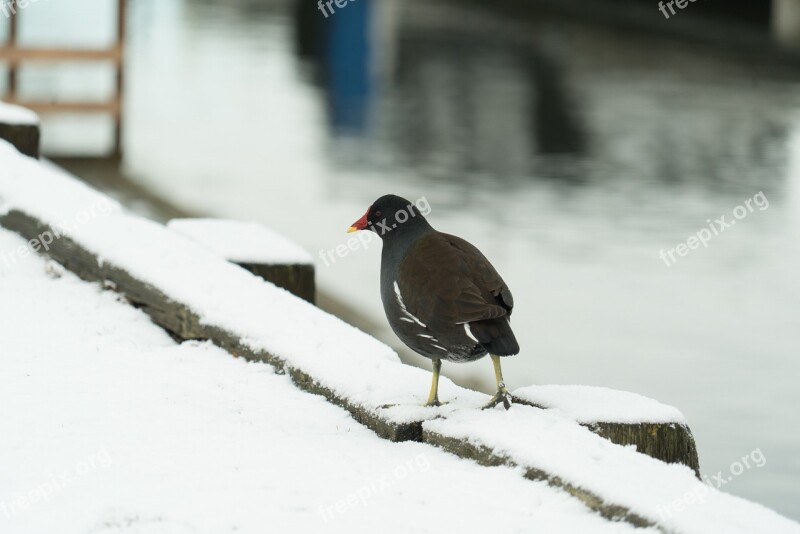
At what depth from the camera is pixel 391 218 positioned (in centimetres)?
527

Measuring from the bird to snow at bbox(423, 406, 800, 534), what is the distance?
21cm

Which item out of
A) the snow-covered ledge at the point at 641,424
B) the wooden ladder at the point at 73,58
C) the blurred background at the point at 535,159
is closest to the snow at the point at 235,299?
the snow-covered ledge at the point at 641,424

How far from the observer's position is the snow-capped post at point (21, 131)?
31.5ft

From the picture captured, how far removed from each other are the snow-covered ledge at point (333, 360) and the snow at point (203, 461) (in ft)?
0.26

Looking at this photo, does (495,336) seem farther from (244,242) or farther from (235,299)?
(244,242)

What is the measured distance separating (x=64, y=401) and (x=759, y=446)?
378 cm

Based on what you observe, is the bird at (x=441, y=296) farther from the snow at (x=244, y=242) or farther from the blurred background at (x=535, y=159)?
the blurred background at (x=535, y=159)

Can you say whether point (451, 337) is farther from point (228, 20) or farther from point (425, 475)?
point (228, 20)

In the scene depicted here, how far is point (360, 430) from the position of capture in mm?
5246

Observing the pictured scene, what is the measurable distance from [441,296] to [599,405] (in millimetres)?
692

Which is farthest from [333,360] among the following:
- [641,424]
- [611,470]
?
[611,470]

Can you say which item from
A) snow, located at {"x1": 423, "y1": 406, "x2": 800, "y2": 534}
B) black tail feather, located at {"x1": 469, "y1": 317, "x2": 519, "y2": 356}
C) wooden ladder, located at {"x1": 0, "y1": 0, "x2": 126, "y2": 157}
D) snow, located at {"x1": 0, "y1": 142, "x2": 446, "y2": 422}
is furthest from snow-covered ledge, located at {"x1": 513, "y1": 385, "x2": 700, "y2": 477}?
wooden ladder, located at {"x1": 0, "y1": 0, "x2": 126, "y2": 157}

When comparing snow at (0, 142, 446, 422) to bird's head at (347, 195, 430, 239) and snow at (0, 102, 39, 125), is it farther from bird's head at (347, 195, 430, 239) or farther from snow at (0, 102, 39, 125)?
snow at (0, 102, 39, 125)

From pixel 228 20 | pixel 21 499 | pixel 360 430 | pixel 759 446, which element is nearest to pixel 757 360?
pixel 759 446
